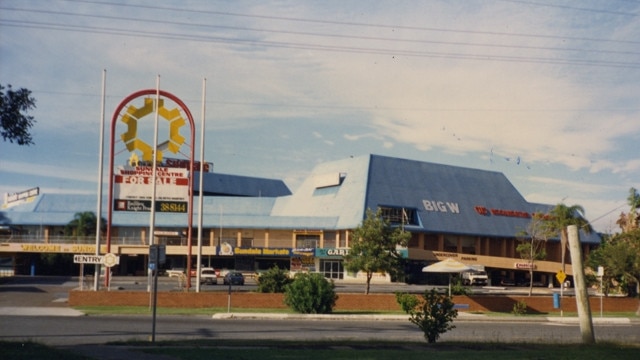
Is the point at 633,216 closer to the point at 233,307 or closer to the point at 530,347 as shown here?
the point at 233,307

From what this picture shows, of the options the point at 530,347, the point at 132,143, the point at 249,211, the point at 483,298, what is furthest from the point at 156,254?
the point at 249,211

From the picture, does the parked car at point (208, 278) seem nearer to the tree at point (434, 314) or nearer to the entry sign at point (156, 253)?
the entry sign at point (156, 253)

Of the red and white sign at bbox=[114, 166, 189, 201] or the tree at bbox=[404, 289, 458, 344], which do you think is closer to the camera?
the tree at bbox=[404, 289, 458, 344]

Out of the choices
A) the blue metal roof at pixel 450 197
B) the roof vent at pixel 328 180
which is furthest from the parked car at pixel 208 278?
the roof vent at pixel 328 180

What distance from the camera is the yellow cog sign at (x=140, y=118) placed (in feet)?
134

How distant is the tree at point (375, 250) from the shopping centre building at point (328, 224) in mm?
28607

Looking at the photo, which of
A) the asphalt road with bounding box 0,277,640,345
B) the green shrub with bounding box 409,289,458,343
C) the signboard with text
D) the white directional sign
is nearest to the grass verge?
the green shrub with bounding box 409,289,458,343

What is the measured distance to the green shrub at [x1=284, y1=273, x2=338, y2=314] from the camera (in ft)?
113

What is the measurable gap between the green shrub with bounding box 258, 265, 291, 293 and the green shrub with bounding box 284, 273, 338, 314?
14.5 feet

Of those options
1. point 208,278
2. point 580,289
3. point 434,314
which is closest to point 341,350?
point 434,314

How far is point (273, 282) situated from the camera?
39250mm

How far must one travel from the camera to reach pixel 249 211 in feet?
277

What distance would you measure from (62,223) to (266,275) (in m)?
50.7

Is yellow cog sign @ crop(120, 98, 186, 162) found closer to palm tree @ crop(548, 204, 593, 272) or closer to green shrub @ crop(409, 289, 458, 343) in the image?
green shrub @ crop(409, 289, 458, 343)
